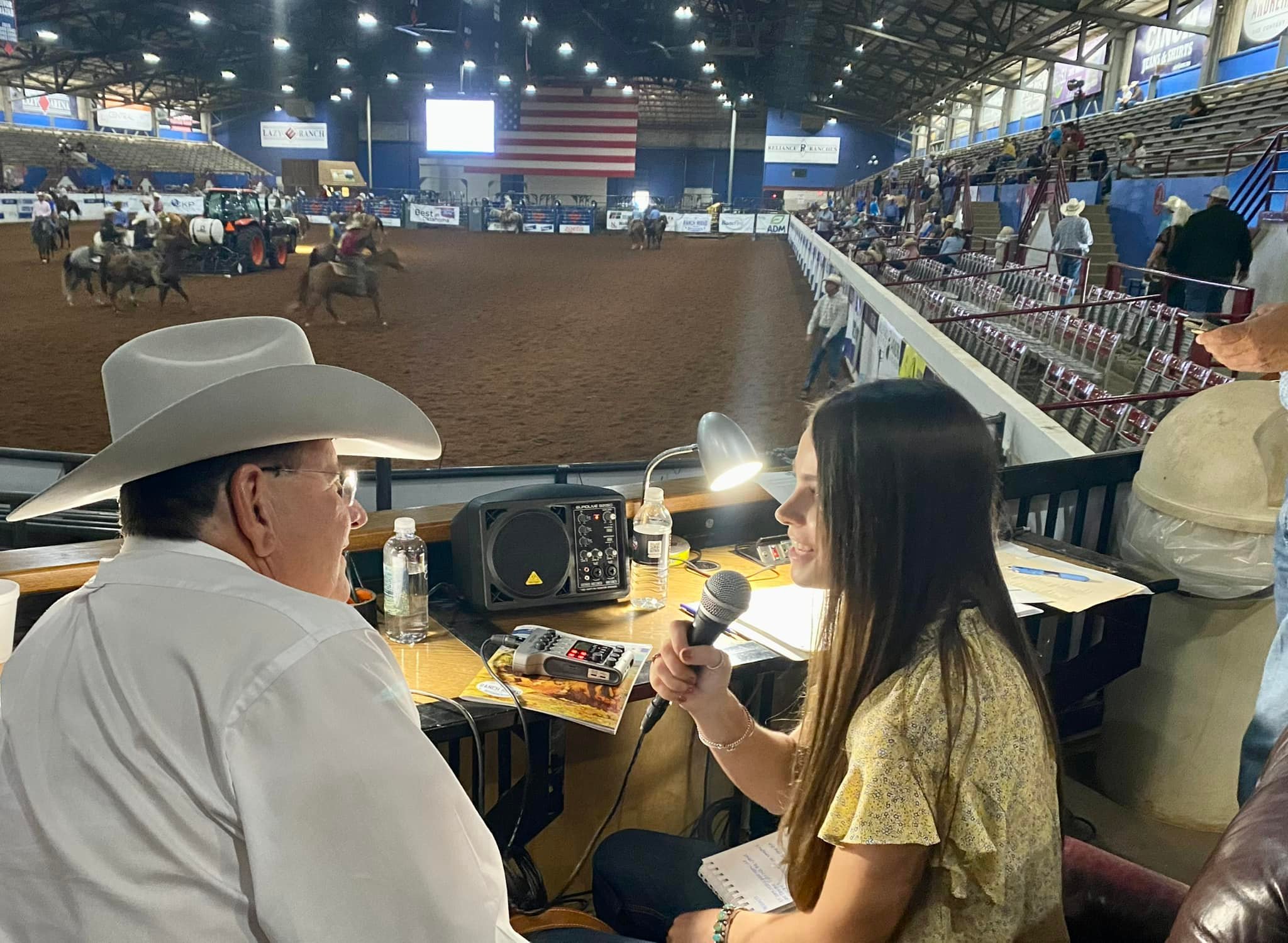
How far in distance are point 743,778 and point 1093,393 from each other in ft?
13.8

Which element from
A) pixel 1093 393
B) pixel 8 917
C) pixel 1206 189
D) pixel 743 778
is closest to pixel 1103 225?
pixel 1206 189

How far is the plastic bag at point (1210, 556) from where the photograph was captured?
2105mm

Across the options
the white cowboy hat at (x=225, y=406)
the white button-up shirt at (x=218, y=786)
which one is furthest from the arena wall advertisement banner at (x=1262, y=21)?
the white button-up shirt at (x=218, y=786)

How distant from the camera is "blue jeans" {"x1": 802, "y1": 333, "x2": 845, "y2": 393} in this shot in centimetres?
570

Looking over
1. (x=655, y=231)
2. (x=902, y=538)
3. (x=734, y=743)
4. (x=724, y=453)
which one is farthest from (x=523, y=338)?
(x=902, y=538)

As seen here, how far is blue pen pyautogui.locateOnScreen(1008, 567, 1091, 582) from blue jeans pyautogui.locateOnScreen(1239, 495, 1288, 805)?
16.2 inches

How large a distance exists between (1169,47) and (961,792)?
51.4ft

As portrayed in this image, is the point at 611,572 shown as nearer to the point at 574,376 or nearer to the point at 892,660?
the point at 892,660

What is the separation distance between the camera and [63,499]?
0.93 m

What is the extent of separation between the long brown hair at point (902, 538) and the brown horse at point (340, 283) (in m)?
3.54

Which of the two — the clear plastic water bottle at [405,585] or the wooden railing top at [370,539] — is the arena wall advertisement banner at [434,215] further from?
the clear plastic water bottle at [405,585]

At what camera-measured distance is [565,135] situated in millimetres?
4344

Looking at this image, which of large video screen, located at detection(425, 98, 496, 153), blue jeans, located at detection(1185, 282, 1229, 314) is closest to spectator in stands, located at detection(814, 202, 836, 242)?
blue jeans, located at detection(1185, 282, 1229, 314)

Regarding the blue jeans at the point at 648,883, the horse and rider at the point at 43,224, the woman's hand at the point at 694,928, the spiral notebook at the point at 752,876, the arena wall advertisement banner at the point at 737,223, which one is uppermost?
the arena wall advertisement banner at the point at 737,223
